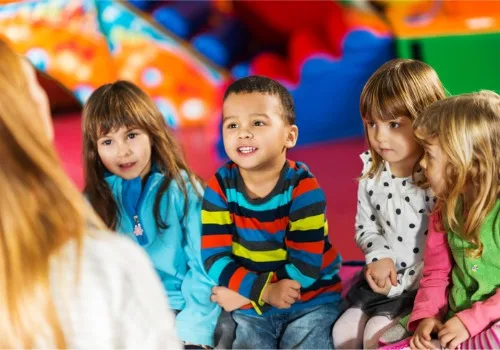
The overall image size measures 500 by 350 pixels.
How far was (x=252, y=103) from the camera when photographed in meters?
1.83

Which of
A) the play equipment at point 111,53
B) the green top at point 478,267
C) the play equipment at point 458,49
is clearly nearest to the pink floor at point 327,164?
the play equipment at point 111,53

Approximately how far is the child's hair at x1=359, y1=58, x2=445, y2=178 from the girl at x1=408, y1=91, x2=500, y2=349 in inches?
5.0

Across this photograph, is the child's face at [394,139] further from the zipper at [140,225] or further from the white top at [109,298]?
the white top at [109,298]

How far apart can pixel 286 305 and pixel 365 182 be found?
368mm

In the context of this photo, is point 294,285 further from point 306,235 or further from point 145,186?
point 145,186

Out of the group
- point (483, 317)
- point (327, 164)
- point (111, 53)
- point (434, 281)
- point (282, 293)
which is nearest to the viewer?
point (483, 317)

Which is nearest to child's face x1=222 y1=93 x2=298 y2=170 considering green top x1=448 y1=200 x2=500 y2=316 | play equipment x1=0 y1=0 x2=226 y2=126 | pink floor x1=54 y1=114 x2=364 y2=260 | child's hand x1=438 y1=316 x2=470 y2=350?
green top x1=448 y1=200 x2=500 y2=316

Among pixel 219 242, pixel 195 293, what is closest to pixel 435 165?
pixel 219 242

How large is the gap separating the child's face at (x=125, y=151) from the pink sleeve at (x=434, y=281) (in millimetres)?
781

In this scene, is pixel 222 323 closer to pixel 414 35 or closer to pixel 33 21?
pixel 414 35

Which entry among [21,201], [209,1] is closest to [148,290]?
[21,201]

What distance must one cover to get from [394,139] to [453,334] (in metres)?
0.47

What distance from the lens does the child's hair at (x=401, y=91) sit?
176 cm

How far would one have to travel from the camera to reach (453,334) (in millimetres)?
1561
